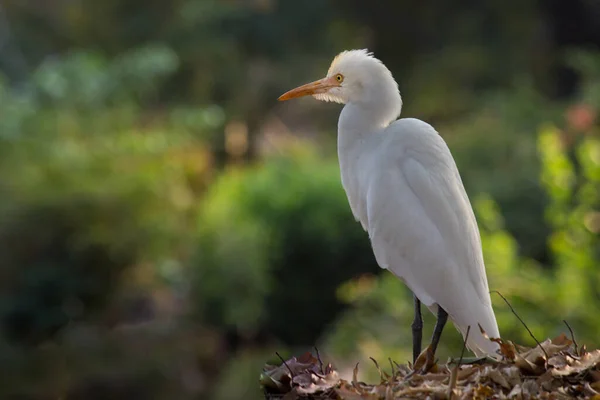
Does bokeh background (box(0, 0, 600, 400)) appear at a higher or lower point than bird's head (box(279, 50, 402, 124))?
lower

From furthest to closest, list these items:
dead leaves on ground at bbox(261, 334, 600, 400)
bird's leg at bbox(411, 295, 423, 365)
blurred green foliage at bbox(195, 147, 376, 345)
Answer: blurred green foliage at bbox(195, 147, 376, 345)
bird's leg at bbox(411, 295, 423, 365)
dead leaves on ground at bbox(261, 334, 600, 400)

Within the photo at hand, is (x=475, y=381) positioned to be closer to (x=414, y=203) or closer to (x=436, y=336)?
(x=436, y=336)

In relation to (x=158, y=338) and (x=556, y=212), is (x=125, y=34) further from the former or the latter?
(x=556, y=212)

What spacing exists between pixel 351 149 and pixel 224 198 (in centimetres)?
686

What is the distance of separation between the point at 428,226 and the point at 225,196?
7.05 metres

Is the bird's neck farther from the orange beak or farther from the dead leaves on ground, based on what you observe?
the dead leaves on ground

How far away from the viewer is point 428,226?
2617 millimetres

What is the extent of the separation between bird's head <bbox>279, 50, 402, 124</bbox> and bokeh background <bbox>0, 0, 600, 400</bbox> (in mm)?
3168

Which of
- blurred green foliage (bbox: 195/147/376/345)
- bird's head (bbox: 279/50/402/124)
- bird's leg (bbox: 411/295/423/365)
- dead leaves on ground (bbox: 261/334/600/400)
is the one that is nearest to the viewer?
dead leaves on ground (bbox: 261/334/600/400)

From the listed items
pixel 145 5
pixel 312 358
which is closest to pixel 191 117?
pixel 145 5

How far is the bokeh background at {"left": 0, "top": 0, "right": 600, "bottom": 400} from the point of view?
712 centimetres

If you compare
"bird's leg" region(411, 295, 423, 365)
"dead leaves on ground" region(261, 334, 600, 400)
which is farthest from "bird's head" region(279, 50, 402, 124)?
"dead leaves on ground" region(261, 334, 600, 400)

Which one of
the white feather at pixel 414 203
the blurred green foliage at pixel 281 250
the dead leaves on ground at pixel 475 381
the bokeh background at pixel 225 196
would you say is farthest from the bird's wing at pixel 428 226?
the blurred green foliage at pixel 281 250

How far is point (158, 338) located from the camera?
28.1 feet
